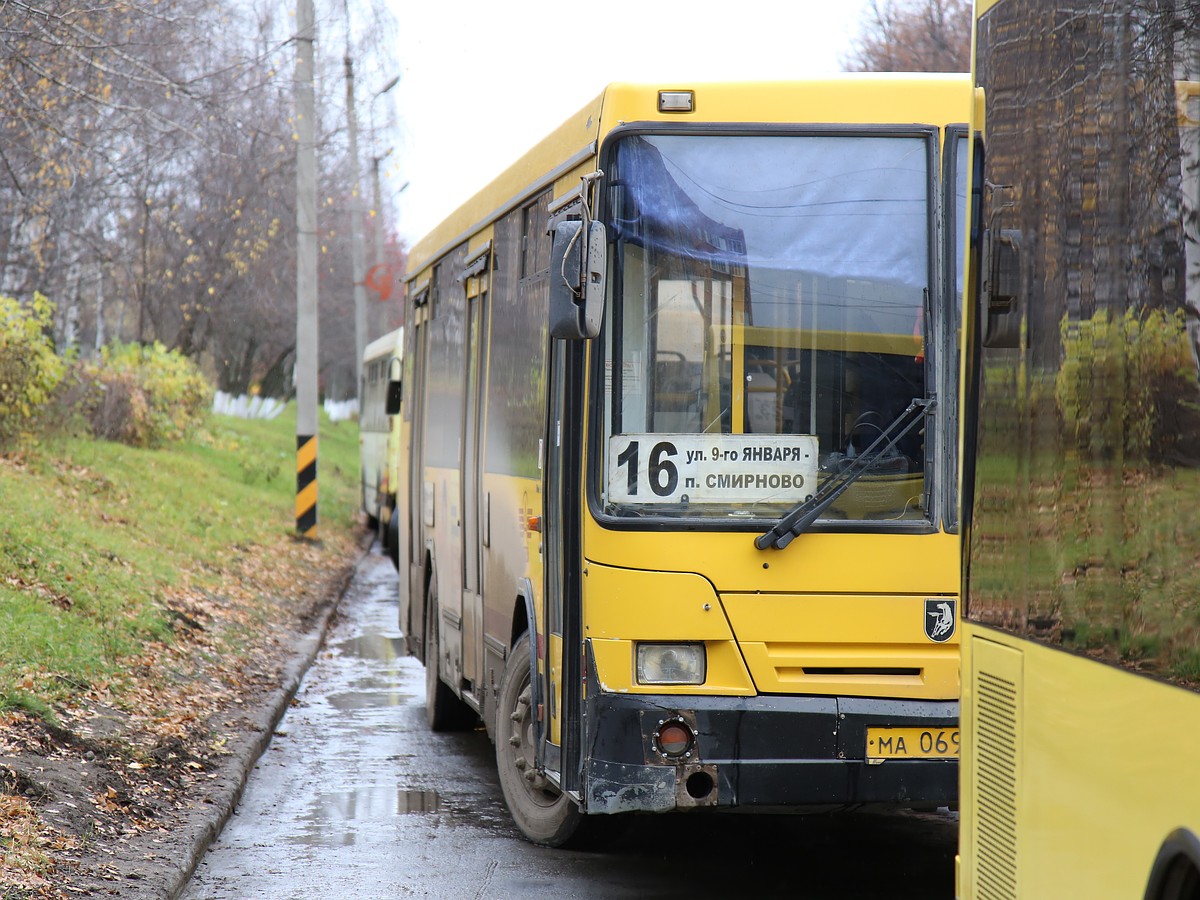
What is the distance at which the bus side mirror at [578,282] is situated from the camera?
5988mm

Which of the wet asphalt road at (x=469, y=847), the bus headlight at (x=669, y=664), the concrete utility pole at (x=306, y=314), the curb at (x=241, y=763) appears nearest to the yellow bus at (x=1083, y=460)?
the bus headlight at (x=669, y=664)

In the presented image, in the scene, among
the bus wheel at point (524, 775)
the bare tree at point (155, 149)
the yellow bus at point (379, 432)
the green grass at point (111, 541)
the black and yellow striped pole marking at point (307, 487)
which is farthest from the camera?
the yellow bus at point (379, 432)

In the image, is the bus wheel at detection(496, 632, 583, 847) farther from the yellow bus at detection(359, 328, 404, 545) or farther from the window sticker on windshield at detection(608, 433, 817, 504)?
the yellow bus at detection(359, 328, 404, 545)

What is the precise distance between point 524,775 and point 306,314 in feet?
57.2

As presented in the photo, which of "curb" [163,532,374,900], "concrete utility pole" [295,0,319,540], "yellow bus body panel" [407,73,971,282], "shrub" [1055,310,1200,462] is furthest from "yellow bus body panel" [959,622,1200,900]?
"concrete utility pole" [295,0,319,540]

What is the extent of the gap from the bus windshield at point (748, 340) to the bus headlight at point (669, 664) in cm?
51

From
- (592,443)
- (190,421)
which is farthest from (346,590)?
(592,443)

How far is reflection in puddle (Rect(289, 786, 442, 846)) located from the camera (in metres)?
7.92

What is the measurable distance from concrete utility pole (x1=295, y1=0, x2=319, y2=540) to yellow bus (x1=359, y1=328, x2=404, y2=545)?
3.87ft

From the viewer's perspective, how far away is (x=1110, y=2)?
140 inches

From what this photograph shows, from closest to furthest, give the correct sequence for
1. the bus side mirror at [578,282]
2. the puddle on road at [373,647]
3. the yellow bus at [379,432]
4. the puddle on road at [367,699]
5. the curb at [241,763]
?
the bus side mirror at [578,282] → the curb at [241,763] → the puddle on road at [367,699] → the puddle on road at [373,647] → the yellow bus at [379,432]

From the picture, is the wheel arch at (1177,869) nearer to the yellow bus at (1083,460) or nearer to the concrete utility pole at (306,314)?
the yellow bus at (1083,460)

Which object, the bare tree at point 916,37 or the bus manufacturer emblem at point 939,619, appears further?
the bare tree at point 916,37

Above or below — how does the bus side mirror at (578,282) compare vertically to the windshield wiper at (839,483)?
above
